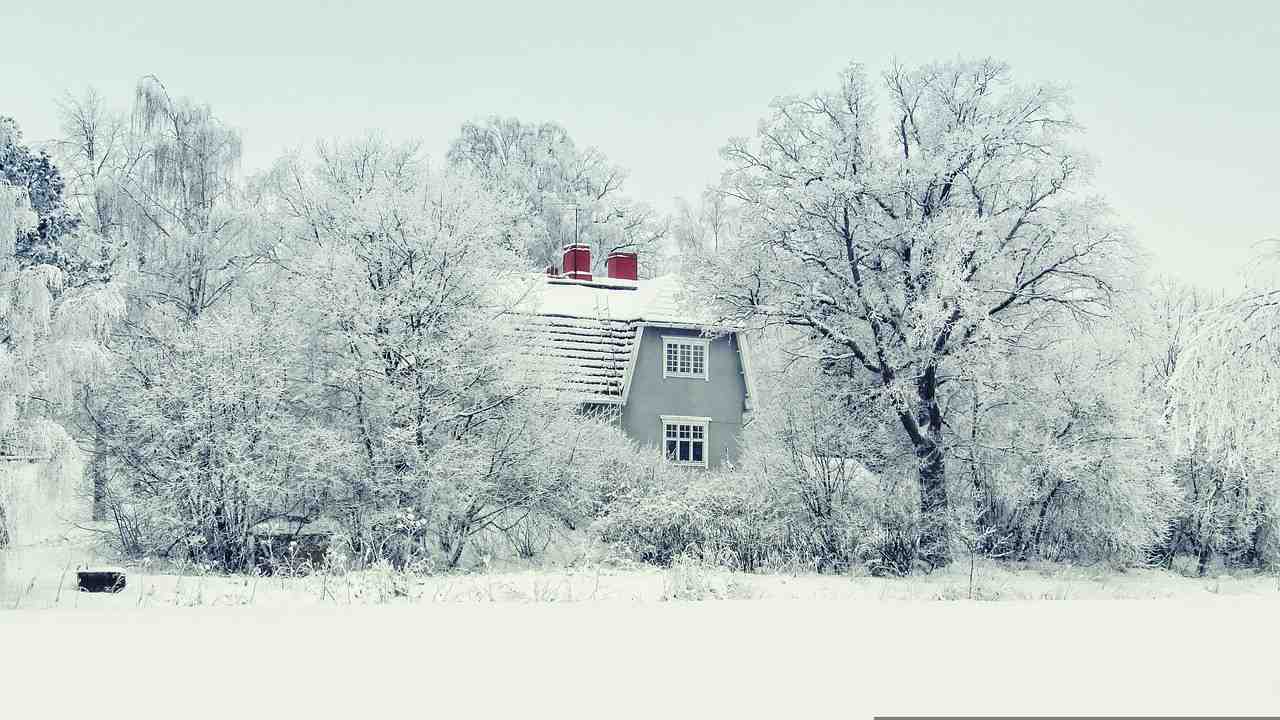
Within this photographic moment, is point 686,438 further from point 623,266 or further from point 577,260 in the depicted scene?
point 577,260

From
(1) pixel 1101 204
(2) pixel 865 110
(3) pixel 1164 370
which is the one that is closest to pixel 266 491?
(2) pixel 865 110

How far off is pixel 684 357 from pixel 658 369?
97 cm

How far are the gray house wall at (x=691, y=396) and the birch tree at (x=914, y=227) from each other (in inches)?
322

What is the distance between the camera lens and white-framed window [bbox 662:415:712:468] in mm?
31859

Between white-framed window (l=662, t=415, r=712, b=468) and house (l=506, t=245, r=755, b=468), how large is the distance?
0.09 ft

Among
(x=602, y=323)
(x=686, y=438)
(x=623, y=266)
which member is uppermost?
(x=623, y=266)

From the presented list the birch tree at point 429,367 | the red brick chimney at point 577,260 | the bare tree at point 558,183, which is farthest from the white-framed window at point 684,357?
the bare tree at point 558,183

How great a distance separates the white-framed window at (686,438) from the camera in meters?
31.9

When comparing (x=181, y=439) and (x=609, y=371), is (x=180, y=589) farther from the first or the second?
(x=609, y=371)

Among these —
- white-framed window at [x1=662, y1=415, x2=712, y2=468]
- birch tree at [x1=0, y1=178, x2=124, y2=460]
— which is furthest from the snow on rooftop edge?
birch tree at [x1=0, y1=178, x2=124, y2=460]

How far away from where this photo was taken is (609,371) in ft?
103

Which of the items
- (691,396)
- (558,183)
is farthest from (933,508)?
(558,183)

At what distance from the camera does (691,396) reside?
32.4 metres

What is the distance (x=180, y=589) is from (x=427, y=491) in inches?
202
